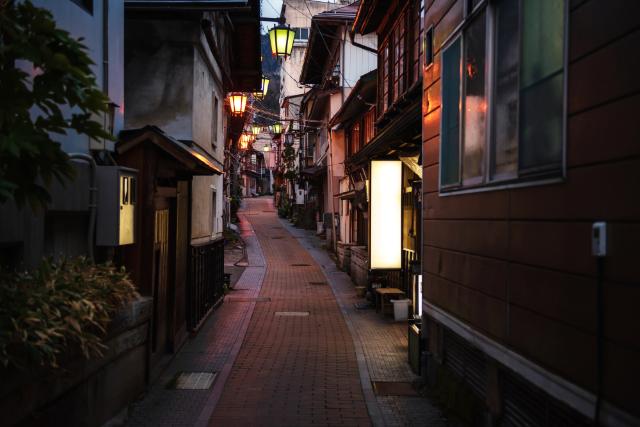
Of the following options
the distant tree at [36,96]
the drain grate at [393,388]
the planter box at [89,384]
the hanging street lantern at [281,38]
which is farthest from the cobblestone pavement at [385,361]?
the hanging street lantern at [281,38]

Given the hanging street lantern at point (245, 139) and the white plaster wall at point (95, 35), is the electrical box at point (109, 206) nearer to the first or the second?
the white plaster wall at point (95, 35)

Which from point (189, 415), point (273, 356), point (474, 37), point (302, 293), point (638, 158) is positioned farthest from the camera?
point (302, 293)

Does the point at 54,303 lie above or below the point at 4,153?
below

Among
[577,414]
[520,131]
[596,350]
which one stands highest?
[520,131]

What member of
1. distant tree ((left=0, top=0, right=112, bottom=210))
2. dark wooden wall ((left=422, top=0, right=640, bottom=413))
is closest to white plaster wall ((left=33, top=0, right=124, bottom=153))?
distant tree ((left=0, top=0, right=112, bottom=210))

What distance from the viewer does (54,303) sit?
17.7 ft

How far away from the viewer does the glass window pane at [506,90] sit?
219 inches

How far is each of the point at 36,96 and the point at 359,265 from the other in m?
16.9

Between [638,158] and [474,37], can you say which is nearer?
[638,158]

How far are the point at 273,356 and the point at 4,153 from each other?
8.28m

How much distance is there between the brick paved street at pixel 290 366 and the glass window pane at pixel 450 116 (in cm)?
318

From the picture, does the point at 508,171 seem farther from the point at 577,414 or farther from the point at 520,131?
the point at 577,414

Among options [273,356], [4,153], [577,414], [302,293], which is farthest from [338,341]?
[4,153]

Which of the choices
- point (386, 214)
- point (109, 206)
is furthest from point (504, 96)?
point (386, 214)
